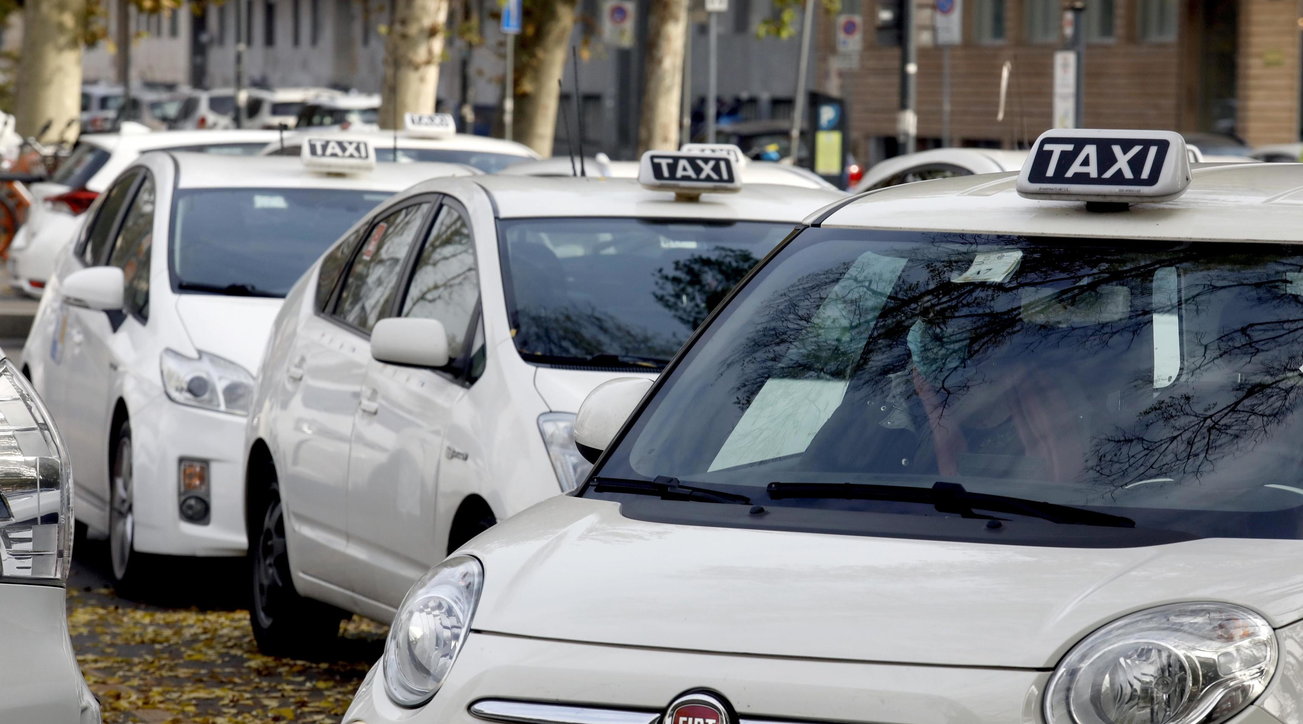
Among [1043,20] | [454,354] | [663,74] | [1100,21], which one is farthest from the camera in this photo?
[1043,20]

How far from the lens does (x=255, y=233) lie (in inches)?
357

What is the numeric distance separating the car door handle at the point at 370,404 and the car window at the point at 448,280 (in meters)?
0.26

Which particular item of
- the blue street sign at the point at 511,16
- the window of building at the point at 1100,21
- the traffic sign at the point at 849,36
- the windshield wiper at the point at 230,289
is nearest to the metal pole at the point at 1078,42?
the blue street sign at the point at 511,16

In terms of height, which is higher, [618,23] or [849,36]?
[618,23]

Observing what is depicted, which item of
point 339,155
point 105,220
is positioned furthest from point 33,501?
point 105,220

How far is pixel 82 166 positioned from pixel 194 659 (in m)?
10.9

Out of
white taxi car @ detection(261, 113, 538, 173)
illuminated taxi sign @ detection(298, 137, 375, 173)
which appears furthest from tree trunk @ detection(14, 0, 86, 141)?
illuminated taxi sign @ detection(298, 137, 375, 173)

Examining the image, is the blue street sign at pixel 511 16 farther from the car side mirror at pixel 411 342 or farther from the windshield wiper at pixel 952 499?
the windshield wiper at pixel 952 499

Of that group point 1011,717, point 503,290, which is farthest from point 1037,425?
point 503,290

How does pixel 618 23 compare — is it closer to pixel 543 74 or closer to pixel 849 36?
pixel 543 74

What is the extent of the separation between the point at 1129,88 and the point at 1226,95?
2581 millimetres

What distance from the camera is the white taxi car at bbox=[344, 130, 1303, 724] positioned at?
3150mm

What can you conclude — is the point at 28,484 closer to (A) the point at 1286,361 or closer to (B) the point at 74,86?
(A) the point at 1286,361

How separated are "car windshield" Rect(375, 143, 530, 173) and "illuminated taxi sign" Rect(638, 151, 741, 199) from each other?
6896mm
